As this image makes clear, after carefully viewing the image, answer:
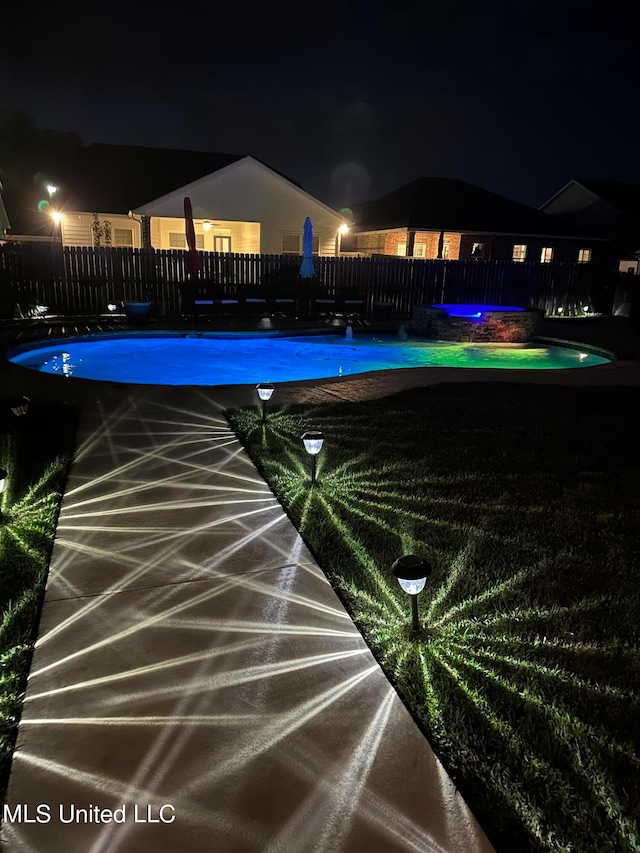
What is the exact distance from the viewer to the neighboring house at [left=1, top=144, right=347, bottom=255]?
2155 centimetres

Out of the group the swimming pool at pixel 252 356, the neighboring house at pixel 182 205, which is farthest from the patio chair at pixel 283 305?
the neighboring house at pixel 182 205

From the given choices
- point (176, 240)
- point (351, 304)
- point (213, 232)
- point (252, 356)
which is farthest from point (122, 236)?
point (252, 356)

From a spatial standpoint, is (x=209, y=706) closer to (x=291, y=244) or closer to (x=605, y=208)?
(x=291, y=244)

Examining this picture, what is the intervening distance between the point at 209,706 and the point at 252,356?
1006 cm

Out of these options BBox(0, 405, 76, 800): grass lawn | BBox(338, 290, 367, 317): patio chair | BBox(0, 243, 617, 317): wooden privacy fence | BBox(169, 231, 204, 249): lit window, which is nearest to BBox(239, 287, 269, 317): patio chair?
BBox(0, 243, 617, 317): wooden privacy fence

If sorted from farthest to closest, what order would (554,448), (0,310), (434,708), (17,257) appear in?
(17,257)
(0,310)
(554,448)
(434,708)

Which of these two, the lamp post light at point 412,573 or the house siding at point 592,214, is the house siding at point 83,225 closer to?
the house siding at point 592,214

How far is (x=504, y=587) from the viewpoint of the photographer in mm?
2746

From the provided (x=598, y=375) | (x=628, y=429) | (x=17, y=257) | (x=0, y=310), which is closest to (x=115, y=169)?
(x=17, y=257)

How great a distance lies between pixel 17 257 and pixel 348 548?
1403 centimetres

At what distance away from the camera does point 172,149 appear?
26.0 metres

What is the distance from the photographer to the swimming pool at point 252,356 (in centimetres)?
1012

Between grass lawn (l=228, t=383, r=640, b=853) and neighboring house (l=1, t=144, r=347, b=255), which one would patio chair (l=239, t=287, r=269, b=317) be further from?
grass lawn (l=228, t=383, r=640, b=853)

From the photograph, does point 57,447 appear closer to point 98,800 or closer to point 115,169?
point 98,800
